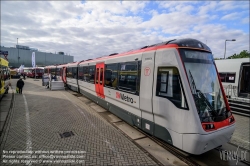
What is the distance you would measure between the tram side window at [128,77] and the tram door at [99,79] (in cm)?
237

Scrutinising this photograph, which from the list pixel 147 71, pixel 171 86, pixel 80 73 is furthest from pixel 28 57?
pixel 171 86

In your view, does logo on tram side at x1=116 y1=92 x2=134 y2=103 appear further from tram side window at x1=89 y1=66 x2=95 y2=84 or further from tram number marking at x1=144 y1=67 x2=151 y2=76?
tram side window at x1=89 y1=66 x2=95 y2=84

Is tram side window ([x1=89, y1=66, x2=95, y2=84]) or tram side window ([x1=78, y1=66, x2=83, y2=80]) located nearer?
tram side window ([x1=89, y1=66, x2=95, y2=84])

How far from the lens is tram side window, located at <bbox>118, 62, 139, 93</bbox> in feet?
20.1

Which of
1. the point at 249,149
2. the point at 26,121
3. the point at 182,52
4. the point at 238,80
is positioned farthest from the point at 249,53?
the point at 26,121

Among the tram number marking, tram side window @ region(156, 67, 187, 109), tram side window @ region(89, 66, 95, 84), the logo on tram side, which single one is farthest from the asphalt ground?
tram side window @ region(89, 66, 95, 84)

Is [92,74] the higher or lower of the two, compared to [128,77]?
higher

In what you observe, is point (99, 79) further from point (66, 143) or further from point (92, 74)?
point (66, 143)

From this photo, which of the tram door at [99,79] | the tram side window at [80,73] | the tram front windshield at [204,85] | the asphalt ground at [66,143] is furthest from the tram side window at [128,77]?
the tram side window at [80,73]

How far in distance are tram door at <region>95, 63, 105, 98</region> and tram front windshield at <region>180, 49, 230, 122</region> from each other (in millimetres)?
5926

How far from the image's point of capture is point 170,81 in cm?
457

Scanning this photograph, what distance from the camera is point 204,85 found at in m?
4.52

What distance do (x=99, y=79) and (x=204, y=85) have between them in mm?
6685

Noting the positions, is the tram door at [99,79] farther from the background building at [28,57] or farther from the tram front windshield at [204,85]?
the background building at [28,57]
